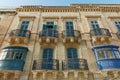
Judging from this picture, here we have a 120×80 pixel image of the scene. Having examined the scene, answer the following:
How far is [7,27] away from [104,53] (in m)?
9.65

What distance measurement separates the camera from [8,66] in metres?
11.4

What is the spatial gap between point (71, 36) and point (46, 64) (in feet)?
12.4

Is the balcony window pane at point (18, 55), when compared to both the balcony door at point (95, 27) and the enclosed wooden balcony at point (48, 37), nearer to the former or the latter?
the enclosed wooden balcony at point (48, 37)

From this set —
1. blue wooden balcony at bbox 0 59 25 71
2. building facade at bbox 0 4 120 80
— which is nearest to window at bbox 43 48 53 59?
building facade at bbox 0 4 120 80

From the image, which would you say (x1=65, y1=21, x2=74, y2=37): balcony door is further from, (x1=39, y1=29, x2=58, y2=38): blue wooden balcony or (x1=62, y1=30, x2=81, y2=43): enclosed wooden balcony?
(x1=39, y1=29, x2=58, y2=38): blue wooden balcony

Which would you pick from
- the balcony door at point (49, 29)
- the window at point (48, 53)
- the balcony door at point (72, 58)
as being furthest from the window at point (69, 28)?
the window at point (48, 53)

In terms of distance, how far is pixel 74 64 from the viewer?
1181cm

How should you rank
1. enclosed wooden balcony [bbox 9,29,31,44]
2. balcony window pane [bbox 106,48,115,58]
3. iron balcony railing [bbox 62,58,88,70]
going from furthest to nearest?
1. enclosed wooden balcony [bbox 9,29,31,44]
2. balcony window pane [bbox 106,48,115,58]
3. iron balcony railing [bbox 62,58,88,70]

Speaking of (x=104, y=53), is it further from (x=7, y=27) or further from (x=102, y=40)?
(x=7, y=27)

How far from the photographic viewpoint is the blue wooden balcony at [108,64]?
37.6 ft

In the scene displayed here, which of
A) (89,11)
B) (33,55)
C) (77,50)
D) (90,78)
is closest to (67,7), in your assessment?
(89,11)

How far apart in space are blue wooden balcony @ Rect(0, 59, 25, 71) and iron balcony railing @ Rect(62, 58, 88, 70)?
312 cm

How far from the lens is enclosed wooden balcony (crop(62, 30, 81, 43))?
46.0 feet

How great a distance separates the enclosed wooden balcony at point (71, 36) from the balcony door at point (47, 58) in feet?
5.36
